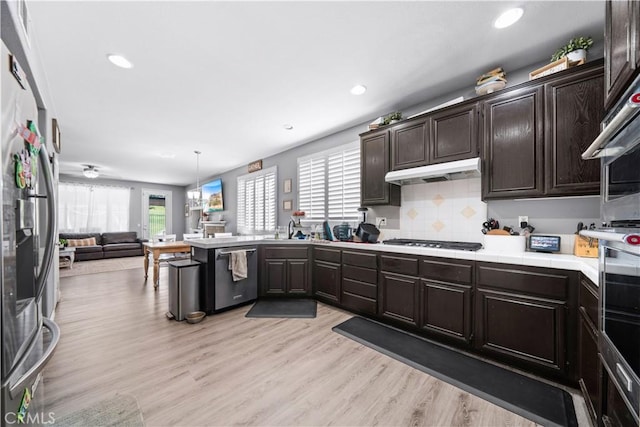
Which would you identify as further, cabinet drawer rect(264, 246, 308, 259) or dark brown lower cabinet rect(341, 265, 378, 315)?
cabinet drawer rect(264, 246, 308, 259)

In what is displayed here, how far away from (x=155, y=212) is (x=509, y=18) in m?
10.6

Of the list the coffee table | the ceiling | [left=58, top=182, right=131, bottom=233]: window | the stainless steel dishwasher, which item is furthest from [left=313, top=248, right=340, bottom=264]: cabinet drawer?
[left=58, top=182, right=131, bottom=233]: window

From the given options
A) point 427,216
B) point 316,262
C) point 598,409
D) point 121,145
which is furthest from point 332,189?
point 121,145

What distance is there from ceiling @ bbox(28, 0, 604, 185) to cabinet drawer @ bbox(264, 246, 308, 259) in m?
1.88

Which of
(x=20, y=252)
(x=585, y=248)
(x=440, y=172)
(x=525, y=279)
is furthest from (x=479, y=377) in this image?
(x=20, y=252)

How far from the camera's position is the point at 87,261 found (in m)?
6.87

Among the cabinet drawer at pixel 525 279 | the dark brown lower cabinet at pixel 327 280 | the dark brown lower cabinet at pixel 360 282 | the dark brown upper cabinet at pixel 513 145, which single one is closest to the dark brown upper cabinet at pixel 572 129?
the dark brown upper cabinet at pixel 513 145

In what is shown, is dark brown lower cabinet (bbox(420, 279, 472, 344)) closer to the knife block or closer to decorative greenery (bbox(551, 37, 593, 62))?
the knife block

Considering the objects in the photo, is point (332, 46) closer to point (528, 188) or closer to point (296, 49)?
point (296, 49)

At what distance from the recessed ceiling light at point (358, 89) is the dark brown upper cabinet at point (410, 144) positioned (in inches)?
22.3

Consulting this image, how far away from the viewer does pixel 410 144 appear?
2889mm

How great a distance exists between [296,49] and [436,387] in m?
2.89


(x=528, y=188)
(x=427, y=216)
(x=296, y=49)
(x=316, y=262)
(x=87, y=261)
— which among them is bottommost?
(x=87, y=261)

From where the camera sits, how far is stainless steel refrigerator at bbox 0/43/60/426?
2.28 feet
